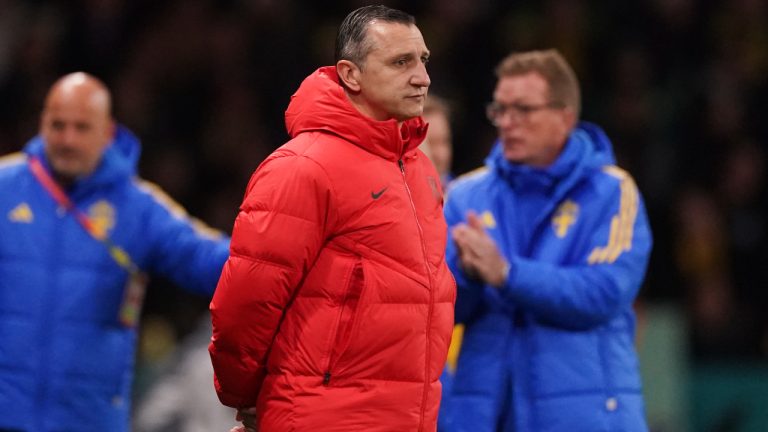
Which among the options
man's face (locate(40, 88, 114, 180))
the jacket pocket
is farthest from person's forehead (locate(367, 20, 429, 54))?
man's face (locate(40, 88, 114, 180))

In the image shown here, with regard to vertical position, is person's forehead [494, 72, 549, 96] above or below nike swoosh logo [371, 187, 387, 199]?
above

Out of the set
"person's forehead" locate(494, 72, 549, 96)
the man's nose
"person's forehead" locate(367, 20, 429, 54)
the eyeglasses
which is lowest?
the eyeglasses

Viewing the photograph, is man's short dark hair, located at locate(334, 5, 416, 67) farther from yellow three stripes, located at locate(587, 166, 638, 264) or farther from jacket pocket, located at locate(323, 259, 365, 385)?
yellow three stripes, located at locate(587, 166, 638, 264)

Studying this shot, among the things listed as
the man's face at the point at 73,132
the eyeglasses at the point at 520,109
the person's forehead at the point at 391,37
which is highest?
Result: the person's forehead at the point at 391,37

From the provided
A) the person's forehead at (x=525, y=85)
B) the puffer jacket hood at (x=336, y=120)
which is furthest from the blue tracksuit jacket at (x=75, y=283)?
the puffer jacket hood at (x=336, y=120)

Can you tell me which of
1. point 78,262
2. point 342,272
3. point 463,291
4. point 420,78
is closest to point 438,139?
point 463,291

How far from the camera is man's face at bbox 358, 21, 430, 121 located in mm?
4145

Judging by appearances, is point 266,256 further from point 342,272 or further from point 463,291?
point 463,291

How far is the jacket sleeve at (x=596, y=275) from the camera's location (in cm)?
500

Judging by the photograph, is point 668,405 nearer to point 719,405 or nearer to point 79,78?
point 719,405

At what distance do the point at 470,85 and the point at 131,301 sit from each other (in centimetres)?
544

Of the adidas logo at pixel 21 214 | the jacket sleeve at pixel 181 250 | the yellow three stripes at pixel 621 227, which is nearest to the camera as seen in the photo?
the yellow three stripes at pixel 621 227

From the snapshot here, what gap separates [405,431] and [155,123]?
6914mm

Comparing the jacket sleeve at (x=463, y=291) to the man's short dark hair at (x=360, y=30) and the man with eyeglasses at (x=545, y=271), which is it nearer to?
the man with eyeglasses at (x=545, y=271)
